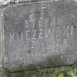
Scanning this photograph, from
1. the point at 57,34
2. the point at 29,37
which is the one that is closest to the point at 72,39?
the point at 57,34

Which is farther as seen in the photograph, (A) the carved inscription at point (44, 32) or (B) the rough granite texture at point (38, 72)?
(B) the rough granite texture at point (38, 72)

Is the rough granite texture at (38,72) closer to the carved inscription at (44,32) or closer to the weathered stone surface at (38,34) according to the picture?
the weathered stone surface at (38,34)

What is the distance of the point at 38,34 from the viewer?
4.12 metres

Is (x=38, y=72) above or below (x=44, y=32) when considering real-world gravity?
below

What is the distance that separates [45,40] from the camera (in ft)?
13.7

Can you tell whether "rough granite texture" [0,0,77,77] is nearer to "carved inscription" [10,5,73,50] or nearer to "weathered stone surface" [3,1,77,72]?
"weathered stone surface" [3,1,77,72]

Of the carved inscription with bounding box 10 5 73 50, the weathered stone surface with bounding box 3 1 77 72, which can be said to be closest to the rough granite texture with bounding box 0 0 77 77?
the weathered stone surface with bounding box 3 1 77 72

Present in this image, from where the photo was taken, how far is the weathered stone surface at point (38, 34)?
13.1ft

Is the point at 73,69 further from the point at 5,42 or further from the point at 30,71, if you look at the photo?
the point at 5,42

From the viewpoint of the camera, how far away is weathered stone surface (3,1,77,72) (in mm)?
4004

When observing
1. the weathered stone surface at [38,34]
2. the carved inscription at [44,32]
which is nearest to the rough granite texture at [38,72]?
the weathered stone surface at [38,34]

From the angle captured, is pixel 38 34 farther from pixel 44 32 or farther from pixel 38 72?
pixel 38 72

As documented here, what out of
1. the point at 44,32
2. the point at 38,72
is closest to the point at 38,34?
the point at 44,32

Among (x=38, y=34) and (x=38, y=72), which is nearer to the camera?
(x=38, y=34)
